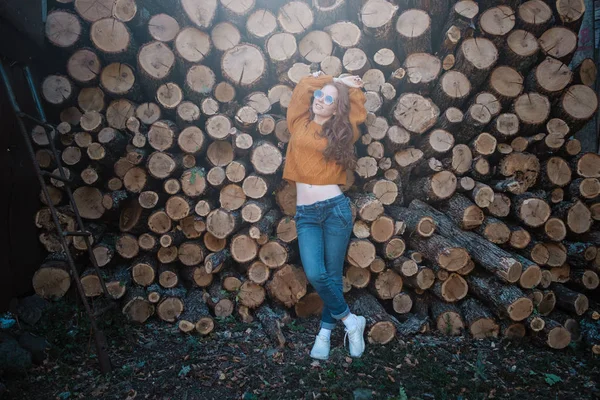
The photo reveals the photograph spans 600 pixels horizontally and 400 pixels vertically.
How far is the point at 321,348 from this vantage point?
290 cm

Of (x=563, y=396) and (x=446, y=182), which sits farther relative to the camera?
(x=446, y=182)

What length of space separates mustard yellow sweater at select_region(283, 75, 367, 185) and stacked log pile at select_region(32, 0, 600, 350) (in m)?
0.31

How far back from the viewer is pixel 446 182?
3307mm

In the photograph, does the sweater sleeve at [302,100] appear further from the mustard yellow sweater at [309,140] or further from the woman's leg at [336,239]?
the woman's leg at [336,239]

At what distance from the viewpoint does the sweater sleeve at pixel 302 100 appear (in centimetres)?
294

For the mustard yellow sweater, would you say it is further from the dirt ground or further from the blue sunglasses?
the dirt ground

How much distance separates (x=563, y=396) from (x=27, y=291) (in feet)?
13.6

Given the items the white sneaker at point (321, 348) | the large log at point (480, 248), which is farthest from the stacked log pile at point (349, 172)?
the white sneaker at point (321, 348)

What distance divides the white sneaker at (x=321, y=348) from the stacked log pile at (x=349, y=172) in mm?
391

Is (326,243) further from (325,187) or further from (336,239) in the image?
(325,187)

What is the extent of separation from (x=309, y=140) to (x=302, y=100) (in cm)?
36

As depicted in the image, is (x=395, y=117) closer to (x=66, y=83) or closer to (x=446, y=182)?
(x=446, y=182)

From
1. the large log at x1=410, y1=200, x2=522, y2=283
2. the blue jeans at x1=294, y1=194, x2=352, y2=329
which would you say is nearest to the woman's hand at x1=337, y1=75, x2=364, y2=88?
the blue jeans at x1=294, y1=194, x2=352, y2=329

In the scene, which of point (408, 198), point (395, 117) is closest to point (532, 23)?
point (395, 117)
